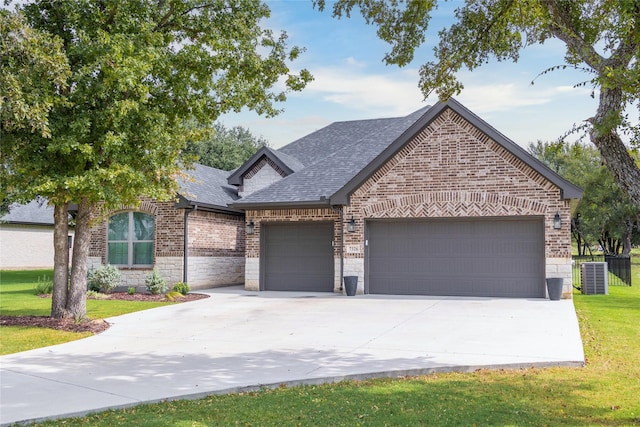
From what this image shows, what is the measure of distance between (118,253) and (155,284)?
10.4 ft

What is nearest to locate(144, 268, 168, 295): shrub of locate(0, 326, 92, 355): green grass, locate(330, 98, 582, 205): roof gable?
locate(330, 98, 582, 205): roof gable

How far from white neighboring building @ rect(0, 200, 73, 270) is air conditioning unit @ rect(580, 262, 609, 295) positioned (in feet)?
98.2

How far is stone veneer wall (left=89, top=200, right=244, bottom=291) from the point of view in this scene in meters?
20.3

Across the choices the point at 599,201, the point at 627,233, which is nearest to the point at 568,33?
the point at 599,201

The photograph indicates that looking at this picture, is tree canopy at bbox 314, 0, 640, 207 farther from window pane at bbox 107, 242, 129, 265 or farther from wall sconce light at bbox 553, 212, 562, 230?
window pane at bbox 107, 242, 129, 265

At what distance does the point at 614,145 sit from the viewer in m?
6.66

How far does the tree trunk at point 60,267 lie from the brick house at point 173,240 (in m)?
6.43

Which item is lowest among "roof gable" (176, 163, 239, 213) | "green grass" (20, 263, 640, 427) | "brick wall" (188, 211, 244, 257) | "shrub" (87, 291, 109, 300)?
"shrub" (87, 291, 109, 300)

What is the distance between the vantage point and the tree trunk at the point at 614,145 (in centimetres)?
642

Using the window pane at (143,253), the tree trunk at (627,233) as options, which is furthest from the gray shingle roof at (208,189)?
the tree trunk at (627,233)

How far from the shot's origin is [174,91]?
40.7ft

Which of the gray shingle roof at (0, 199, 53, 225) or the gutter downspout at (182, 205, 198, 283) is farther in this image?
the gray shingle roof at (0, 199, 53, 225)

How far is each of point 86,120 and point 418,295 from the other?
11075 mm

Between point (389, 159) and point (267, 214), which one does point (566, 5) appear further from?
point (267, 214)
